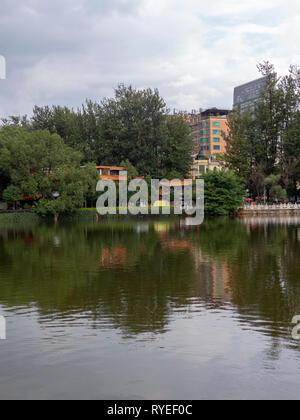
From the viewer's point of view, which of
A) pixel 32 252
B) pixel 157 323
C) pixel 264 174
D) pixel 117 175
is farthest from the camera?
pixel 117 175

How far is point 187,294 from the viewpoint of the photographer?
1061cm

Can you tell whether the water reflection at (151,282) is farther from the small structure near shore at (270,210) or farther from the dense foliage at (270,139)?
the dense foliage at (270,139)

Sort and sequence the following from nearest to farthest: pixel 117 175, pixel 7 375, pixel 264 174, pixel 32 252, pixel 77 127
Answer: pixel 7 375, pixel 32 252, pixel 264 174, pixel 117 175, pixel 77 127

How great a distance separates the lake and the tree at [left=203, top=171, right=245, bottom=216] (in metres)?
32.5

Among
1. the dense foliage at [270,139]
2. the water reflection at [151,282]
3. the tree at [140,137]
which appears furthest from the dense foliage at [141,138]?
the water reflection at [151,282]

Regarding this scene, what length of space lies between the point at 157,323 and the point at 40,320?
2.14 metres

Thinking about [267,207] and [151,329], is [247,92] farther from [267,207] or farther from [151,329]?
[151,329]

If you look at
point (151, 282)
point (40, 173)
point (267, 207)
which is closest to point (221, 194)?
point (267, 207)

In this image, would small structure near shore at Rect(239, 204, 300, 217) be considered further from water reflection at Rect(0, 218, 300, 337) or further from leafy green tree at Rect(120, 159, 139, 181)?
water reflection at Rect(0, 218, 300, 337)

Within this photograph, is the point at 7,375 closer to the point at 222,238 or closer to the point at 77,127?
the point at 222,238

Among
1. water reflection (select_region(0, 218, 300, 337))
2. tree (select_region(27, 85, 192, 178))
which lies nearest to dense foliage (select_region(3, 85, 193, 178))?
tree (select_region(27, 85, 192, 178))

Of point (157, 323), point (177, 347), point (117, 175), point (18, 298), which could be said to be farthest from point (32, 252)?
point (117, 175)

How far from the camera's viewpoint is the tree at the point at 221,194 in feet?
158

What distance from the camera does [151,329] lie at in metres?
7.92
